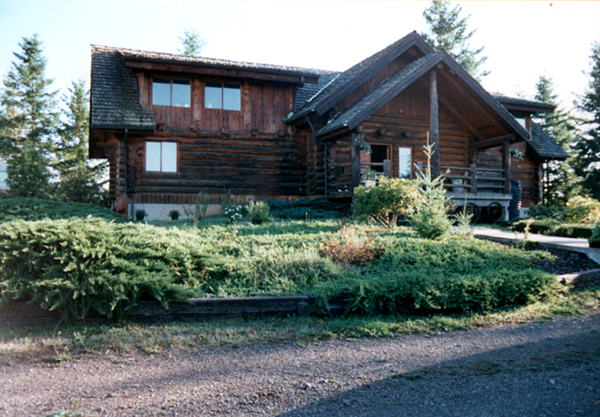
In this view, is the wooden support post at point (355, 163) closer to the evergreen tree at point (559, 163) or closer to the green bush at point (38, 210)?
the green bush at point (38, 210)

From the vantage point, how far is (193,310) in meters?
6.12

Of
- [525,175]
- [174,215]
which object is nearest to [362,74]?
[174,215]

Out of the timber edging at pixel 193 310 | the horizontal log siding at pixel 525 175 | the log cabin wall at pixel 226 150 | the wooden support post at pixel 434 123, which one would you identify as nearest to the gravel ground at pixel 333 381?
the timber edging at pixel 193 310

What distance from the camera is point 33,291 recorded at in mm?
5836

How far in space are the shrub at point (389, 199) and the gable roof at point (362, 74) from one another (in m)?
6.01

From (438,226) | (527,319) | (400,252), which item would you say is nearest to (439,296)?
(527,319)

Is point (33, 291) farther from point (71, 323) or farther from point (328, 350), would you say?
point (328, 350)

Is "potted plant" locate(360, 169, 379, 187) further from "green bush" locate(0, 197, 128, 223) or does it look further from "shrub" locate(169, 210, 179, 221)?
"green bush" locate(0, 197, 128, 223)

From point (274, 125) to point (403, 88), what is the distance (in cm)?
568

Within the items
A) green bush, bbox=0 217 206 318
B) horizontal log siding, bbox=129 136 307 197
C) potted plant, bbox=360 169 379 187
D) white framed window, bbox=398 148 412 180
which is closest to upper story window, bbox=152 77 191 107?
horizontal log siding, bbox=129 136 307 197

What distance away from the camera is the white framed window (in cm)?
1912

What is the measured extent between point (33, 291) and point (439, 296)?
5472 millimetres

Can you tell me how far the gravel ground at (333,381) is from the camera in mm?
3604

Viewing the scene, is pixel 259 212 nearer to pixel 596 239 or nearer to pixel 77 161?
pixel 596 239
